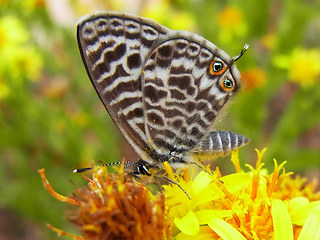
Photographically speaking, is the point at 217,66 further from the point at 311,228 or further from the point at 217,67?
the point at 311,228

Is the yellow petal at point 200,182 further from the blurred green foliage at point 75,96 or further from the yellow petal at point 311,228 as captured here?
the blurred green foliage at point 75,96

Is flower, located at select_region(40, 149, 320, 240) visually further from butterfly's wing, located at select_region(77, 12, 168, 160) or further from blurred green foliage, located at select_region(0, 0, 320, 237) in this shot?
blurred green foliage, located at select_region(0, 0, 320, 237)

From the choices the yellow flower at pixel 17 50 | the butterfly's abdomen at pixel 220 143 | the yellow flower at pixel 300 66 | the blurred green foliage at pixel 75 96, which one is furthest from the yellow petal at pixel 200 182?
the yellow flower at pixel 17 50

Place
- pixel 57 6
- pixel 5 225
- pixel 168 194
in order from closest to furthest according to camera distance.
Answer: pixel 168 194, pixel 5 225, pixel 57 6

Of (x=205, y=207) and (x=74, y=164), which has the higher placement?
(x=205, y=207)

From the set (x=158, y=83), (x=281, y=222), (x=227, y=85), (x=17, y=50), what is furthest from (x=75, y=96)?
(x=281, y=222)

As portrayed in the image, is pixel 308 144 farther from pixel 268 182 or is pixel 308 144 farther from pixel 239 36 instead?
pixel 268 182

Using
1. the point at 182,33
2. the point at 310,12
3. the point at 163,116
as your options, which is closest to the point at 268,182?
the point at 163,116
